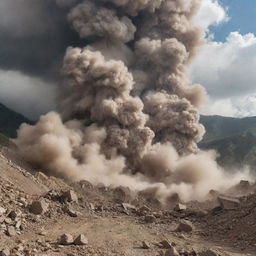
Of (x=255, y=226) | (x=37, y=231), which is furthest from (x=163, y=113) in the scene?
(x=37, y=231)

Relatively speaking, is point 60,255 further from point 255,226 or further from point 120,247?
point 255,226

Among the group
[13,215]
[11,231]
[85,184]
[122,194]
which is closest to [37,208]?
[13,215]

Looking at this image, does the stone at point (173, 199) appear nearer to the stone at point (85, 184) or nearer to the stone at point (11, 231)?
the stone at point (85, 184)

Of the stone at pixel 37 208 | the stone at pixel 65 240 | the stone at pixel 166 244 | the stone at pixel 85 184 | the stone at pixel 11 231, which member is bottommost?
the stone at pixel 11 231

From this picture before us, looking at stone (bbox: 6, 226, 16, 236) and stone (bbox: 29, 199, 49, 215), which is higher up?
stone (bbox: 29, 199, 49, 215)

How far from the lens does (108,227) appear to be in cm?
1917

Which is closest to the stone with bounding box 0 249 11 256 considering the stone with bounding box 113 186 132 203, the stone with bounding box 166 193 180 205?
the stone with bounding box 113 186 132 203

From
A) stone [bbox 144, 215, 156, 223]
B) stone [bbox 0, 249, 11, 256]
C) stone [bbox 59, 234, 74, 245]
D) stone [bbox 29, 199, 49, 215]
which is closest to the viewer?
stone [bbox 0, 249, 11, 256]

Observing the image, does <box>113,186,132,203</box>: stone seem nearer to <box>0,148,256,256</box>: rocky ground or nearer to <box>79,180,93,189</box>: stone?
<box>79,180,93,189</box>: stone

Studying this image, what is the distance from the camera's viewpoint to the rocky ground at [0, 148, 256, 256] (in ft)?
48.7

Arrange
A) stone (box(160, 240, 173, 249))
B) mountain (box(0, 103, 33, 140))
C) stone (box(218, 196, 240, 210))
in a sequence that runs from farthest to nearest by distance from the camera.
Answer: mountain (box(0, 103, 33, 140)) → stone (box(218, 196, 240, 210)) → stone (box(160, 240, 173, 249))

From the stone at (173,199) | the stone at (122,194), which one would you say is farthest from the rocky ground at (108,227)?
the stone at (173,199)

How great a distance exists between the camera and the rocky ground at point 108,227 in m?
14.9

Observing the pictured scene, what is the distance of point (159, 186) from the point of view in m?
40.7
